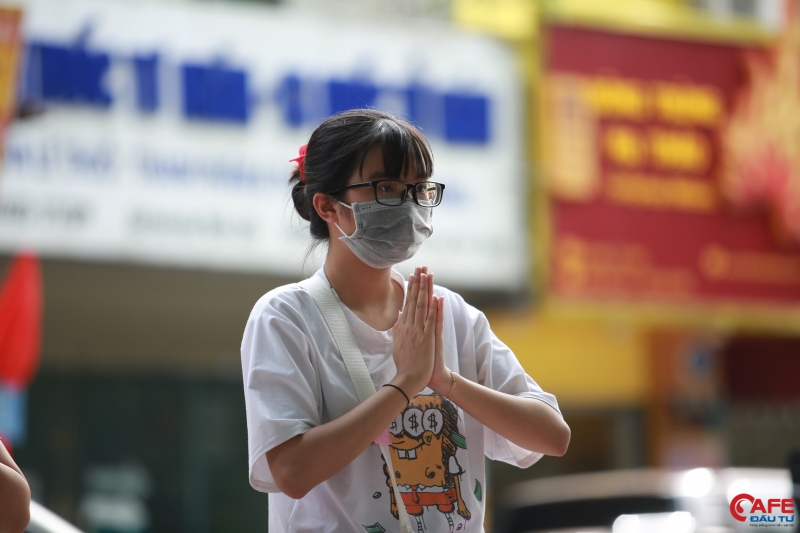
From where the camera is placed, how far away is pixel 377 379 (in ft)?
7.37

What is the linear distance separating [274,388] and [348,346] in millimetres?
185

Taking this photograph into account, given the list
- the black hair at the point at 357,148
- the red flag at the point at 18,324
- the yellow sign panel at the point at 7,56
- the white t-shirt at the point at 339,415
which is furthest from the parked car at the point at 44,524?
the yellow sign panel at the point at 7,56

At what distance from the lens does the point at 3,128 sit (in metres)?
5.44

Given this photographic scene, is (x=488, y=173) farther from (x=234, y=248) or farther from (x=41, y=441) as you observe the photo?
(x=41, y=441)

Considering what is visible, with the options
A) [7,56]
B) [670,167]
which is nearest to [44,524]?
[7,56]

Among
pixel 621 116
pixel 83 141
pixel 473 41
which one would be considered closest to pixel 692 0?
pixel 621 116

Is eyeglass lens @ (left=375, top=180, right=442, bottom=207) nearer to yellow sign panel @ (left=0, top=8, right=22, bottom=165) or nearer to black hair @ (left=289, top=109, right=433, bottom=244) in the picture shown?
black hair @ (left=289, top=109, right=433, bottom=244)

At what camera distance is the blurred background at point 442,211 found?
776cm

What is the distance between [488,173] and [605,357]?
9.08 ft

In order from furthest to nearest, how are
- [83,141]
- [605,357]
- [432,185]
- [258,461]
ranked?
[605,357] < [83,141] < [432,185] < [258,461]

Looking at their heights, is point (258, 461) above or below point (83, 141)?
below

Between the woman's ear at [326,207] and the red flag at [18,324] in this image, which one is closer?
the woman's ear at [326,207]

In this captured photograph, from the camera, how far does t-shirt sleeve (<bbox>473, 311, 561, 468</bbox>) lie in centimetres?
238

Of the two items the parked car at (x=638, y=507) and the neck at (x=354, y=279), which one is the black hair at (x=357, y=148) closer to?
the neck at (x=354, y=279)
